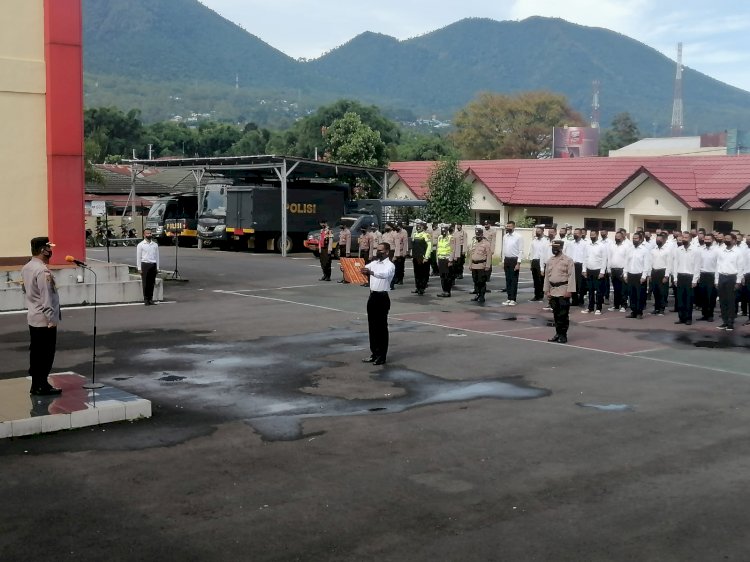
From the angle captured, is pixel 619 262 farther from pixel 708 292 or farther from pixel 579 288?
pixel 708 292

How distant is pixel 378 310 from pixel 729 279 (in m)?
8.64

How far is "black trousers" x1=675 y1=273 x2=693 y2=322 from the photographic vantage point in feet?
63.0

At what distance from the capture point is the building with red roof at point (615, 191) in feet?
118

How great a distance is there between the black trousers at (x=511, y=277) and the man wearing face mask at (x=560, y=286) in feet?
19.1

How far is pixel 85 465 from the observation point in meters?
8.50

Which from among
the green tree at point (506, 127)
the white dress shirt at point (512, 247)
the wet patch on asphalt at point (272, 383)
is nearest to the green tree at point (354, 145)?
the white dress shirt at point (512, 247)

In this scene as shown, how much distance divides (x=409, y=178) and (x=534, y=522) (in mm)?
42163

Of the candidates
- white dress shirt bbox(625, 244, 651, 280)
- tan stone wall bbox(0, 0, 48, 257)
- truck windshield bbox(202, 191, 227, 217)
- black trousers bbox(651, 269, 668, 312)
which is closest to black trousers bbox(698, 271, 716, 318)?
black trousers bbox(651, 269, 668, 312)

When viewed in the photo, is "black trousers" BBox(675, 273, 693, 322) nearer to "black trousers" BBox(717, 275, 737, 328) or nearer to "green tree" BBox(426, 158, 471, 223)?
"black trousers" BBox(717, 275, 737, 328)

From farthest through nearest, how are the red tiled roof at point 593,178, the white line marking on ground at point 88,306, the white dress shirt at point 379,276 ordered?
the red tiled roof at point 593,178 < the white line marking on ground at point 88,306 < the white dress shirt at point 379,276

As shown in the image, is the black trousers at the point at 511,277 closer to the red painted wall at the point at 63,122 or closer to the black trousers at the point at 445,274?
the black trousers at the point at 445,274

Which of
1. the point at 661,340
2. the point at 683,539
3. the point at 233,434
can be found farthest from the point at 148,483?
the point at 661,340

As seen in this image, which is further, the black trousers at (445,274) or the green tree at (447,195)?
the green tree at (447,195)

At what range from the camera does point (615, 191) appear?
3816cm
